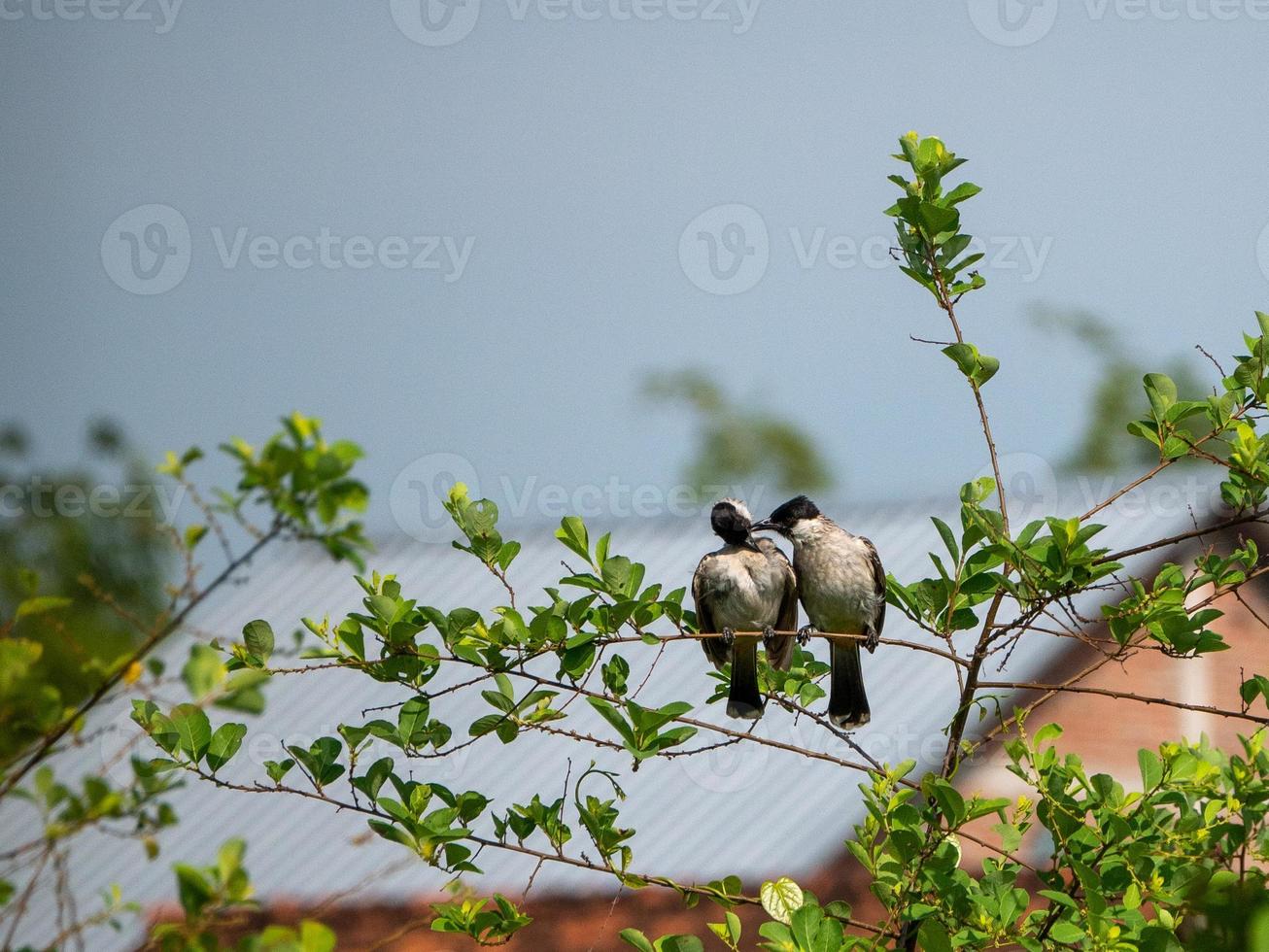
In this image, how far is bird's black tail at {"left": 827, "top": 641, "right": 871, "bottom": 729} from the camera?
4.45 m

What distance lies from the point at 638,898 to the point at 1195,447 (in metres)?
4.60

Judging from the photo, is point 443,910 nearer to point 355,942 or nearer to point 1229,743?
point 355,942

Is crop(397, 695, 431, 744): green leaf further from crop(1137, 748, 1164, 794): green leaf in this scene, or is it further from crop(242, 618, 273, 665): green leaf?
crop(1137, 748, 1164, 794): green leaf

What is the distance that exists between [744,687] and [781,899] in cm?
117

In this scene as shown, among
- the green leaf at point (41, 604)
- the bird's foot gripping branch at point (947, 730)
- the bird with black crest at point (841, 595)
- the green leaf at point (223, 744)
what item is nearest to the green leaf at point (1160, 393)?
the bird's foot gripping branch at point (947, 730)

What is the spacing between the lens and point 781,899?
110 inches

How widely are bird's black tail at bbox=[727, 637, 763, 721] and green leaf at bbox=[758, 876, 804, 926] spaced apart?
42.4 inches

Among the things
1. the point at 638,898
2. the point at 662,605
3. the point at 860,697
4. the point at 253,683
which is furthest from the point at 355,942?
the point at 253,683

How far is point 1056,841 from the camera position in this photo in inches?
117

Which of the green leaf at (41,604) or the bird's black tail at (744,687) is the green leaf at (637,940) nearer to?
the bird's black tail at (744,687)

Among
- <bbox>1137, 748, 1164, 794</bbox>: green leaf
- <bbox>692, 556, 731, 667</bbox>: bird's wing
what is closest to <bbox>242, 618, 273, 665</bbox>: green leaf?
<bbox>1137, 748, 1164, 794</bbox>: green leaf

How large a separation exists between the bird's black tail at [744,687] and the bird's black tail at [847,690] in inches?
16.8

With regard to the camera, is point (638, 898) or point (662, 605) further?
point (638, 898)

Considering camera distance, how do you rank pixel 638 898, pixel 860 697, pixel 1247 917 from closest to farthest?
pixel 1247 917 → pixel 860 697 → pixel 638 898
